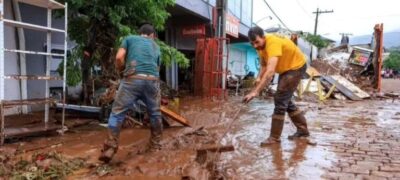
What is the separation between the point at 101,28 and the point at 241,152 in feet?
13.2

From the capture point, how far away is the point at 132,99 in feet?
16.7

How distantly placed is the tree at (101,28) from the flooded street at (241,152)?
1339 mm

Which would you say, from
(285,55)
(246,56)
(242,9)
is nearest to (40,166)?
(285,55)

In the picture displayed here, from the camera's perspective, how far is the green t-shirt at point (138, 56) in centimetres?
511

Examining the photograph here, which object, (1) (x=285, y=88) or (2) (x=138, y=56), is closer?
(2) (x=138, y=56)

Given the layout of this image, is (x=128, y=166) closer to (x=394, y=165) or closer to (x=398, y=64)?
(x=394, y=165)

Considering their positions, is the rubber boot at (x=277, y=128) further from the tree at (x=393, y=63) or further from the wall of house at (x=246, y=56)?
the tree at (x=393, y=63)

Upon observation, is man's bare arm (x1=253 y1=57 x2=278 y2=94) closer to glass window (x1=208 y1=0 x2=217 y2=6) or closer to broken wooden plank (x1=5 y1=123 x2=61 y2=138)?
broken wooden plank (x1=5 y1=123 x2=61 y2=138)

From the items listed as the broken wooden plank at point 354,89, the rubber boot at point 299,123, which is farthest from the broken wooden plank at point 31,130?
the broken wooden plank at point 354,89

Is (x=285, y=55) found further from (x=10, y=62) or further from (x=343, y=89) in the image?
(x=343, y=89)

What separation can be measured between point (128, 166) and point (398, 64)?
246 ft

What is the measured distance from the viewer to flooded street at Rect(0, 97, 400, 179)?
14.6ft

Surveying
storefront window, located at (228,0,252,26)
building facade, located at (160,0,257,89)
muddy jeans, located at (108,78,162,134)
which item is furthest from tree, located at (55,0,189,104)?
storefront window, located at (228,0,252,26)

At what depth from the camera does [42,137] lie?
6.20 meters
